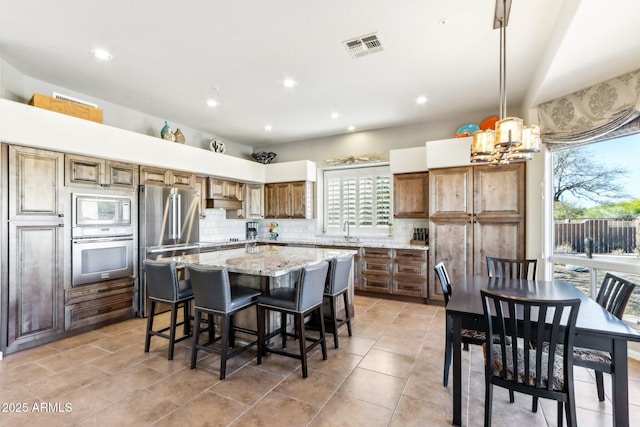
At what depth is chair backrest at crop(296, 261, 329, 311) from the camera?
2.54 meters

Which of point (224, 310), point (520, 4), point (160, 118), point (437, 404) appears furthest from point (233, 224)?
point (520, 4)

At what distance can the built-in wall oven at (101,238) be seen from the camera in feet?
11.5

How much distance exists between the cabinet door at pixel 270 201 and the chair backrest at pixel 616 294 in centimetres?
519

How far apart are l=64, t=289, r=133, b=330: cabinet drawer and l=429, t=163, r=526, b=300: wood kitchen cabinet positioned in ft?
14.1

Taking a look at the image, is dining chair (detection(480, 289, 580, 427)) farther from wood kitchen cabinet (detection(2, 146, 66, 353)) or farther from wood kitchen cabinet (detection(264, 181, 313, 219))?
wood kitchen cabinet (detection(264, 181, 313, 219))

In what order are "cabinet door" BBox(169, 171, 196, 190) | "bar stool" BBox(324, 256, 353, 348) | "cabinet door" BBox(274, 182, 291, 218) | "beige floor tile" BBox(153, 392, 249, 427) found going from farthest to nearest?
"cabinet door" BBox(274, 182, 291, 218), "cabinet door" BBox(169, 171, 196, 190), "bar stool" BBox(324, 256, 353, 348), "beige floor tile" BBox(153, 392, 249, 427)

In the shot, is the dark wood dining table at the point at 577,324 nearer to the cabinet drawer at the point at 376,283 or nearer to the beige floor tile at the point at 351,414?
the beige floor tile at the point at 351,414

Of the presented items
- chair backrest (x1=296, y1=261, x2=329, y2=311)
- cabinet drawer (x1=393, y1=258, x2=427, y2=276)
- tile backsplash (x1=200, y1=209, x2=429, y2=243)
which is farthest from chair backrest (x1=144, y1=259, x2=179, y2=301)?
cabinet drawer (x1=393, y1=258, x2=427, y2=276)

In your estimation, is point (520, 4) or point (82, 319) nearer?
point (520, 4)

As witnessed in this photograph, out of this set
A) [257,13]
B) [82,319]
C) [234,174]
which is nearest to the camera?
[257,13]

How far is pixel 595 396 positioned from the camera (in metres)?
2.27

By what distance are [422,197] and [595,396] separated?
10.5 feet

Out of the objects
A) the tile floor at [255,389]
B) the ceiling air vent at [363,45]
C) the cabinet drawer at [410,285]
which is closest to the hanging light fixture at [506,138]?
the ceiling air vent at [363,45]

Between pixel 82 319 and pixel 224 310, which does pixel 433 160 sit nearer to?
pixel 224 310
